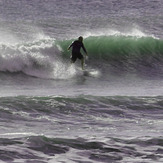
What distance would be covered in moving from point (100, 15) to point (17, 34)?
7.91m

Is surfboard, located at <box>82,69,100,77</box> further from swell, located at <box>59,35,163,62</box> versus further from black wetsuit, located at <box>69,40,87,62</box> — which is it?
swell, located at <box>59,35,163,62</box>

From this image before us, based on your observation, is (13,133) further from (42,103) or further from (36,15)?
(36,15)

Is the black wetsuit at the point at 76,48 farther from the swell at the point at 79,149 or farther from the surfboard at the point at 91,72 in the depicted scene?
the swell at the point at 79,149

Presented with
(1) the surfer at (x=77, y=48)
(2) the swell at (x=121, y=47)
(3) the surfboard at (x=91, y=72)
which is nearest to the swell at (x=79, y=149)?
(1) the surfer at (x=77, y=48)

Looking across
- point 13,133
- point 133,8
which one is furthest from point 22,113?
point 133,8

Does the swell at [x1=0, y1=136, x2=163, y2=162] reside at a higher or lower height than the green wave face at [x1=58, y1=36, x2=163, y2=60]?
lower

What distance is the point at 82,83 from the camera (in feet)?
61.5

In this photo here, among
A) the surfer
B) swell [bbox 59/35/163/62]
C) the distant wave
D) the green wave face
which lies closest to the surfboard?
the distant wave

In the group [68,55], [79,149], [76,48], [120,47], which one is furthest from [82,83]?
[79,149]

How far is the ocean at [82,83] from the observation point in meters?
10.1

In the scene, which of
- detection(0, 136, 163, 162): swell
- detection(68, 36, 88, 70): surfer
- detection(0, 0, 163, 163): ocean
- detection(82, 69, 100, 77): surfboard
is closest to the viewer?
detection(0, 136, 163, 162): swell

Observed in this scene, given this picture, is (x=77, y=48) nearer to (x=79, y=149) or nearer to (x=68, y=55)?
(x=68, y=55)

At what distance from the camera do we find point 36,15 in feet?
105

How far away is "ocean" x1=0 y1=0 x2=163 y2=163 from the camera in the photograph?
33.3 feet
